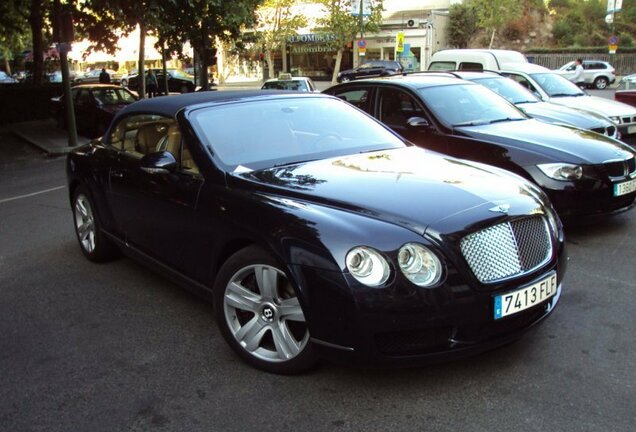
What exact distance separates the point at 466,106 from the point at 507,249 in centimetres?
416

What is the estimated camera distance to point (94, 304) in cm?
442

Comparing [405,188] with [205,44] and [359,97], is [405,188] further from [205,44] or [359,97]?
[205,44]

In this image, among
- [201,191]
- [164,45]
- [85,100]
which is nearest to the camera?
[201,191]

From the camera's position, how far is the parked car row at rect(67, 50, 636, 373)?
2.82 metres

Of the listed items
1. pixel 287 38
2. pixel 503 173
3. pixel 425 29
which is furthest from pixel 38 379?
pixel 425 29

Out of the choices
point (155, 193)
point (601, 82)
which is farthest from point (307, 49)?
point (155, 193)

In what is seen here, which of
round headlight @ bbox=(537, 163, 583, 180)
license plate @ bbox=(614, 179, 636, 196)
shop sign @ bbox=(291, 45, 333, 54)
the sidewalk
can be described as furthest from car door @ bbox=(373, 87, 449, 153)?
shop sign @ bbox=(291, 45, 333, 54)

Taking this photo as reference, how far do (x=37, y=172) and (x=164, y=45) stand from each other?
11.1m

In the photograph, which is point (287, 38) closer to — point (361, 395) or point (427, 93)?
point (427, 93)

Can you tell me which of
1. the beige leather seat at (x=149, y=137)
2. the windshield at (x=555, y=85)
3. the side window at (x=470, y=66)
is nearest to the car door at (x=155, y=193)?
the beige leather seat at (x=149, y=137)

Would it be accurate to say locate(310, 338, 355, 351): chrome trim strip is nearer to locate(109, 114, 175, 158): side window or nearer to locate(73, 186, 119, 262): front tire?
locate(109, 114, 175, 158): side window

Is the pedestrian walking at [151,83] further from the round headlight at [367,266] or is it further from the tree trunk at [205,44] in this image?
the round headlight at [367,266]

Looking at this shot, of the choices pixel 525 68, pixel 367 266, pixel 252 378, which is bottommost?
pixel 252 378

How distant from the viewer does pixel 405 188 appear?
3.32 metres
